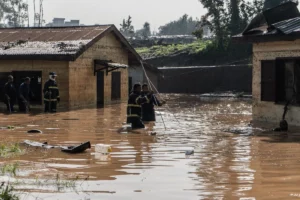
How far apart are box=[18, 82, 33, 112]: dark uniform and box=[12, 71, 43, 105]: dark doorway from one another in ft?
5.02

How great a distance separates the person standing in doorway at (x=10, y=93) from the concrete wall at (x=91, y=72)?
2.58 metres

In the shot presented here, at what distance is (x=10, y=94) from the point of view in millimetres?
21719

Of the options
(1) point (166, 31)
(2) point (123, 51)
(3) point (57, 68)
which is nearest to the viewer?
(3) point (57, 68)

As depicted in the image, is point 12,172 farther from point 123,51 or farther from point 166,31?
point 166,31

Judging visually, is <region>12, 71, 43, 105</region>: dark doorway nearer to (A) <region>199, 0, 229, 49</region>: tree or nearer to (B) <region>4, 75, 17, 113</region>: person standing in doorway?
(B) <region>4, 75, 17, 113</region>: person standing in doorway

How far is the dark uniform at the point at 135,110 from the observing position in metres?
15.3

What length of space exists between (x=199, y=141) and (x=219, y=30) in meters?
35.8

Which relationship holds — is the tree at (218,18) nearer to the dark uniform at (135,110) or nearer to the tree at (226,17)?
the tree at (226,17)

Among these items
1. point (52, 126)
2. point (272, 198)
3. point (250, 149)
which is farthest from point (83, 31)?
point (272, 198)

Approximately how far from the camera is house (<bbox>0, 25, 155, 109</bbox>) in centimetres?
2330

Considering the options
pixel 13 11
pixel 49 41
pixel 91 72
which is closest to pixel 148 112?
pixel 91 72

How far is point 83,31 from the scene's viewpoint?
2595 centimetres

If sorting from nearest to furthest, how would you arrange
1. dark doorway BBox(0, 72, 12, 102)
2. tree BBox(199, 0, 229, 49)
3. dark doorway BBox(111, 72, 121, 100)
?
dark doorway BBox(0, 72, 12, 102), dark doorway BBox(111, 72, 121, 100), tree BBox(199, 0, 229, 49)

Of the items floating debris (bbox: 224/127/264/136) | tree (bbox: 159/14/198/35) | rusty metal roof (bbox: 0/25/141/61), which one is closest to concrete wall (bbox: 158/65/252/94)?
rusty metal roof (bbox: 0/25/141/61)
